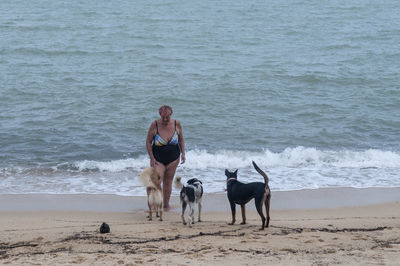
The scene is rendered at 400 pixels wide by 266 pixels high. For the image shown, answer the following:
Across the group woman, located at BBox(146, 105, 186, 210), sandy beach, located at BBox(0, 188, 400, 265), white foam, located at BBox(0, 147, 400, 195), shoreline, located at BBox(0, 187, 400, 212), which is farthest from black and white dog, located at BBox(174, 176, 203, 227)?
white foam, located at BBox(0, 147, 400, 195)

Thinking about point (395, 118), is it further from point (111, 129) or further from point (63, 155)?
point (63, 155)

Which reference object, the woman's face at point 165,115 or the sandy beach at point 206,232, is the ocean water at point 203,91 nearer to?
the sandy beach at point 206,232

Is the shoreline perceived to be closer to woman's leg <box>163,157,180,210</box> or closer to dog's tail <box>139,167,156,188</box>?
woman's leg <box>163,157,180,210</box>

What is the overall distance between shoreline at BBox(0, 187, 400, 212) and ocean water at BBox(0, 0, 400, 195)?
0.42 metres

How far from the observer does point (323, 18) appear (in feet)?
92.4

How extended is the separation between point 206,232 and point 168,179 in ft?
6.10

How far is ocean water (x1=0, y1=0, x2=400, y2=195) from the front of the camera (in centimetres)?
1172

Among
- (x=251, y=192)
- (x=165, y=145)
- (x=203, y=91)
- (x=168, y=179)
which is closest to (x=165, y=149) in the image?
(x=165, y=145)

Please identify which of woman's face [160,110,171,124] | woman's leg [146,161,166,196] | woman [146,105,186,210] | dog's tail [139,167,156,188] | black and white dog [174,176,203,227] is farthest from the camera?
woman's leg [146,161,166,196]

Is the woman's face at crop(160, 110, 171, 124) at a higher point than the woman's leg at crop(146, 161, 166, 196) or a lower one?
higher

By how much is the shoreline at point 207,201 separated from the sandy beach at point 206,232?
2 cm

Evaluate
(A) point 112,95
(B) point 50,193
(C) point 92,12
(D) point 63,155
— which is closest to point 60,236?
(B) point 50,193

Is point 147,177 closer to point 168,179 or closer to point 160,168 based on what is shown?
point 160,168

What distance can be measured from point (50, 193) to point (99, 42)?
14.6 metres
